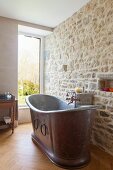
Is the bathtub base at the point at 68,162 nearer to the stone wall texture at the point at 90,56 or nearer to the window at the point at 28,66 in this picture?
the stone wall texture at the point at 90,56

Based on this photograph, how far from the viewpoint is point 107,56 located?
2.72 metres

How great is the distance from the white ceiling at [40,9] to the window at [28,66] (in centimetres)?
71

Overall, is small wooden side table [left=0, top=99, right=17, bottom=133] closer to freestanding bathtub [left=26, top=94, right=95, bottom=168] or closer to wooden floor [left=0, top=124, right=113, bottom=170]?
wooden floor [left=0, top=124, right=113, bottom=170]

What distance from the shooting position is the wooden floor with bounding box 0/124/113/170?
Result: 2.23 m

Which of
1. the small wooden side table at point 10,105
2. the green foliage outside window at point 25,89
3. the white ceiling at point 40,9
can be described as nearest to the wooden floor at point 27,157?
the small wooden side table at point 10,105

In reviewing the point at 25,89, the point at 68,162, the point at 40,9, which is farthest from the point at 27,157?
the point at 40,9

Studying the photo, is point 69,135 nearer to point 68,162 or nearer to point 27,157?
point 68,162

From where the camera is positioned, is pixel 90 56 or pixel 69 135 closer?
pixel 69 135

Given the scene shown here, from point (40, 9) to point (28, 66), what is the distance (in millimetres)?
1685

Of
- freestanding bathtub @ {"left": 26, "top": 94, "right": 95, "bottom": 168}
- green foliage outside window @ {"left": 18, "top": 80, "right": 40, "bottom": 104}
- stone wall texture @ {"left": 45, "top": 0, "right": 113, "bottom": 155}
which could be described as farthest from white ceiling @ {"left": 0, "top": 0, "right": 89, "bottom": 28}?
freestanding bathtub @ {"left": 26, "top": 94, "right": 95, "bottom": 168}

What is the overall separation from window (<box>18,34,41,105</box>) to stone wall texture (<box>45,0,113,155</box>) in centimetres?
73

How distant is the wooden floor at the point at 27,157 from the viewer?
88.0 inches

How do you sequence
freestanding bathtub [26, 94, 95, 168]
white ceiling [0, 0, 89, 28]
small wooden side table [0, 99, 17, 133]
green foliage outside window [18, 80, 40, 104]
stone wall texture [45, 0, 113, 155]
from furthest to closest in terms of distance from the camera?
green foliage outside window [18, 80, 40, 104], small wooden side table [0, 99, 17, 133], white ceiling [0, 0, 89, 28], stone wall texture [45, 0, 113, 155], freestanding bathtub [26, 94, 95, 168]

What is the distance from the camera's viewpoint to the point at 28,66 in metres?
4.70
